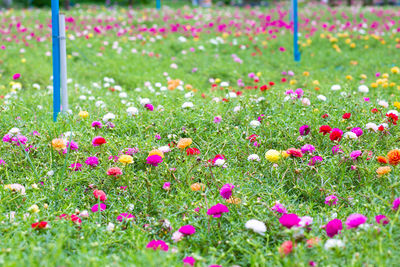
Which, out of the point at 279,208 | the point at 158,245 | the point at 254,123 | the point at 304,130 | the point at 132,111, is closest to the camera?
the point at 158,245

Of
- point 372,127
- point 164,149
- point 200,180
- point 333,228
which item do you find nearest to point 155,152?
point 164,149

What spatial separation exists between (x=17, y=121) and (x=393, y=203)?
8.79 ft

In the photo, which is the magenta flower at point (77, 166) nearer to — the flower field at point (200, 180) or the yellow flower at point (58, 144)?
the flower field at point (200, 180)

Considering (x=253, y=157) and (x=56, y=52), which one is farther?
(x=56, y=52)

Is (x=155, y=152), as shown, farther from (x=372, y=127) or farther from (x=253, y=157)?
(x=372, y=127)

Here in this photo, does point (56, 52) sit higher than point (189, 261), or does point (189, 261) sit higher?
point (56, 52)

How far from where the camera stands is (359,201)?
2.26 metres

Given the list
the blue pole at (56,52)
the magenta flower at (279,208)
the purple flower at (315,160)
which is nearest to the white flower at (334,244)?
the magenta flower at (279,208)

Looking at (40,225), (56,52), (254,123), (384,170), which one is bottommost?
(40,225)

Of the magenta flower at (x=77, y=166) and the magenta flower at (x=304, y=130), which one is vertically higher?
the magenta flower at (x=304, y=130)

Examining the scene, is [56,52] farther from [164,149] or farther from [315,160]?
[315,160]

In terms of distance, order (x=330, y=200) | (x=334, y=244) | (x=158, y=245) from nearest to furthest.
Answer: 1. (x=334, y=244)
2. (x=158, y=245)
3. (x=330, y=200)

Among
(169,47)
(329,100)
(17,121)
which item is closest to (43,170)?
(17,121)

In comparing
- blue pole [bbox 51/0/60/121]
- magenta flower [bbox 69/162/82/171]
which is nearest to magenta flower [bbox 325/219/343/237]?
magenta flower [bbox 69/162/82/171]
